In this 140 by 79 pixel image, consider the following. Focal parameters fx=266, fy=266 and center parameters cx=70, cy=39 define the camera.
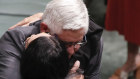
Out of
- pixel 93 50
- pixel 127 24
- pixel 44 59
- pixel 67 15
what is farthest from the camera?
pixel 127 24

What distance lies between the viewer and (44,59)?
0.94 metres

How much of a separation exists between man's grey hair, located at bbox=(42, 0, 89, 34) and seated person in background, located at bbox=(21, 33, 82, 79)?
14 cm

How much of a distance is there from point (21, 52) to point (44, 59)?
25cm

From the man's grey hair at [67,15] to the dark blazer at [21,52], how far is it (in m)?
0.16

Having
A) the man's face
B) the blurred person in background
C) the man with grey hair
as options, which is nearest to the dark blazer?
the man with grey hair

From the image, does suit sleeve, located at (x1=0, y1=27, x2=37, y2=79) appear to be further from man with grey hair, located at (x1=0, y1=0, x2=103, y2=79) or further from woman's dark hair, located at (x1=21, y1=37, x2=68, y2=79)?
woman's dark hair, located at (x1=21, y1=37, x2=68, y2=79)

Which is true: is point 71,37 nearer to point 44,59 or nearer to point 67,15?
point 67,15

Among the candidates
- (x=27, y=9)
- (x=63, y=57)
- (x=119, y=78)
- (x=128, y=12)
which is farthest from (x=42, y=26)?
(x=119, y=78)

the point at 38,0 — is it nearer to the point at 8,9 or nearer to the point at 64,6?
the point at 8,9

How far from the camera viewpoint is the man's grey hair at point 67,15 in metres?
1.08

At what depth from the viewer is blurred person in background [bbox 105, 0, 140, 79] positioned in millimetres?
2070

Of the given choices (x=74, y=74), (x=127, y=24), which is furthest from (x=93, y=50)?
(x=127, y=24)

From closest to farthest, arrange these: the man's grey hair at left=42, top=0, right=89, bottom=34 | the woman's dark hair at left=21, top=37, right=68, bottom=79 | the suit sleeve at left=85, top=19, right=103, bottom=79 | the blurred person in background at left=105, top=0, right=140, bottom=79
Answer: the woman's dark hair at left=21, top=37, right=68, bottom=79 → the man's grey hair at left=42, top=0, right=89, bottom=34 → the suit sleeve at left=85, top=19, right=103, bottom=79 → the blurred person in background at left=105, top=0, right=140, bottom=79

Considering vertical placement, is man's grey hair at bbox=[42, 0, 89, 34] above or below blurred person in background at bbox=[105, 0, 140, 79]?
above
